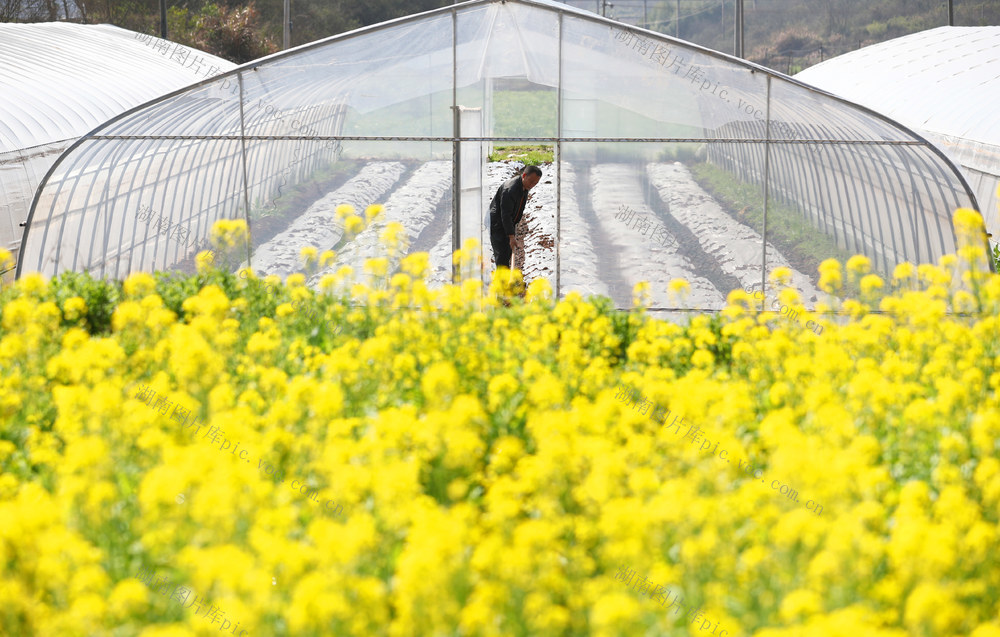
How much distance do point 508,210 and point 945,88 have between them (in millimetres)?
8650

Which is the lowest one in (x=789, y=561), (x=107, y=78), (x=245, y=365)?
(x=789, y=561)

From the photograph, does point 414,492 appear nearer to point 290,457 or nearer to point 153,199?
point 290,457

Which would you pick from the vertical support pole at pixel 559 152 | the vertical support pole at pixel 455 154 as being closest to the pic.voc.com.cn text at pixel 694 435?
the vertical support pole at pixel 559 152

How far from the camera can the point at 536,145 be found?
33.4 feet

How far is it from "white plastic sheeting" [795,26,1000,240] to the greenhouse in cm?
304

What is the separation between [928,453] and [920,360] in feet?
5.04

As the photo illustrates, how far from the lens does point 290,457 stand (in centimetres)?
439

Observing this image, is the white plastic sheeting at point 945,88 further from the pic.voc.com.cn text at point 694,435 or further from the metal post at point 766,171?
the pic.voc.com.cn text at point 694,435

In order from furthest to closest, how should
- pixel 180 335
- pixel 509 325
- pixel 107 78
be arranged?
1. pixel 107 78
2. pixel 509 325
3. pixel 180 335

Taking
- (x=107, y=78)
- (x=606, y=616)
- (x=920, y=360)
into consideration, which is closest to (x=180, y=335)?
(x=606, y=616)

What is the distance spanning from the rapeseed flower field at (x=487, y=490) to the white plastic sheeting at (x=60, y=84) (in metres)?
6.78

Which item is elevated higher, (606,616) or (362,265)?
(362,265)

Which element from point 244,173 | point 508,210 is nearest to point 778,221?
point 508,210

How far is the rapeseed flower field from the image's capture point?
290 centimetres
